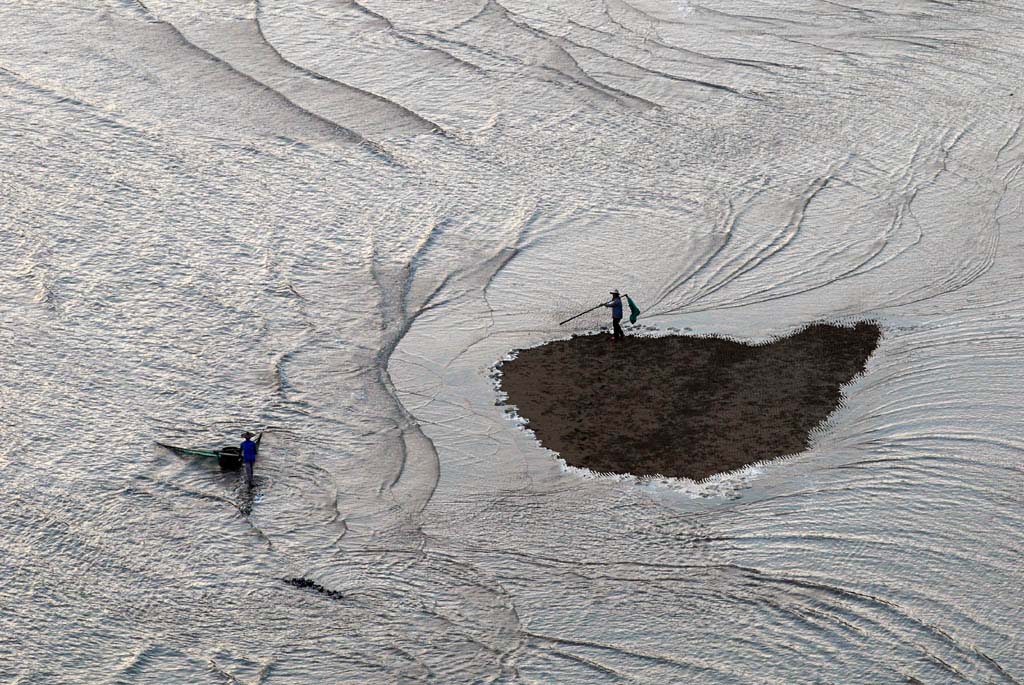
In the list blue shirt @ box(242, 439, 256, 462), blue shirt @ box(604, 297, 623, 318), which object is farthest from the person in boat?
blue shirt @ box(604, 297, 623, 318)

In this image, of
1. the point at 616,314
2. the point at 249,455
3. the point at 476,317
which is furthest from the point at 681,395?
the point at 249,455

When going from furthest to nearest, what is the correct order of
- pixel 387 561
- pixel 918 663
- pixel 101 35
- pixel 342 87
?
pixel 101 35, pixel 342 87, pixel 387 561, pixel 918 663

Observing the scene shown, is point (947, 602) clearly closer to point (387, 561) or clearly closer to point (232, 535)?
point (387, 561)

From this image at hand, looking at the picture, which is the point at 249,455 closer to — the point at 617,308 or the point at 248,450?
the point at 248,450

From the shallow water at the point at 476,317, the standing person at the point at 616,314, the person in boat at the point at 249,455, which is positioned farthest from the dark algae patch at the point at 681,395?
the person in boat at the point at 249,455

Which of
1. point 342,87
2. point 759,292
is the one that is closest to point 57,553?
point 759,292

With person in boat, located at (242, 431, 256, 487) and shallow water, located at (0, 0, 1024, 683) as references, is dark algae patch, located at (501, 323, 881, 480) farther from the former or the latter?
person in boat, located at (242, 431, 256, 487)

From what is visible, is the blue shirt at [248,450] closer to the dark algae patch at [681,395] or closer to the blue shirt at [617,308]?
the dark algae patch at [681,395]
